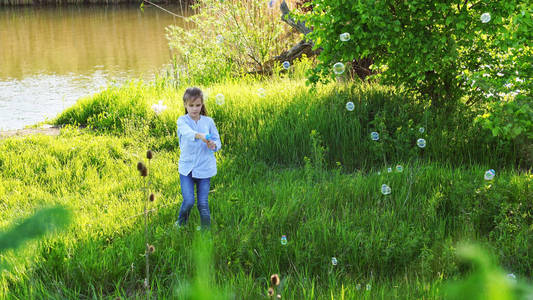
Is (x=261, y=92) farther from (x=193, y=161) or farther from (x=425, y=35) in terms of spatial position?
(x=193, y=161)

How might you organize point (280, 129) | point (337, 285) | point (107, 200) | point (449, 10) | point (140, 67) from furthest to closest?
point (140, 67) < point (280, 129) < point (449, 10) < point (107, 200) < point (337, 285)

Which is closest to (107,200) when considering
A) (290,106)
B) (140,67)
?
(290,106)

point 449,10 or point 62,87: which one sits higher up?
point 449,10

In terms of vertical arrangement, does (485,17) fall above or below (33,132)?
above

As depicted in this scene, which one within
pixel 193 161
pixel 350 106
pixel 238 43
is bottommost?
pixel 193 161

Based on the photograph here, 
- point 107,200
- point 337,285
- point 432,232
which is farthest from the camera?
point 107,200

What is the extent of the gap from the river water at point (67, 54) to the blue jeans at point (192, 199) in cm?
530

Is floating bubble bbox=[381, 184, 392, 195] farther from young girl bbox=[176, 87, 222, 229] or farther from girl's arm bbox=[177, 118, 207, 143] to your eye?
girl's arm bbox=[177, 118, 207, 143]

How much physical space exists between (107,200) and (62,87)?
28.7ft

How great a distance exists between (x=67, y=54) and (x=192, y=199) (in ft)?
47.2

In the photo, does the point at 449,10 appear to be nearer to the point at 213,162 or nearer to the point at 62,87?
the point at 213,162

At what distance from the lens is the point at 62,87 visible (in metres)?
12.3

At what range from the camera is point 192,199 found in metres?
3.99

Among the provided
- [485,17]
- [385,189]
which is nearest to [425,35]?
[485,17]
